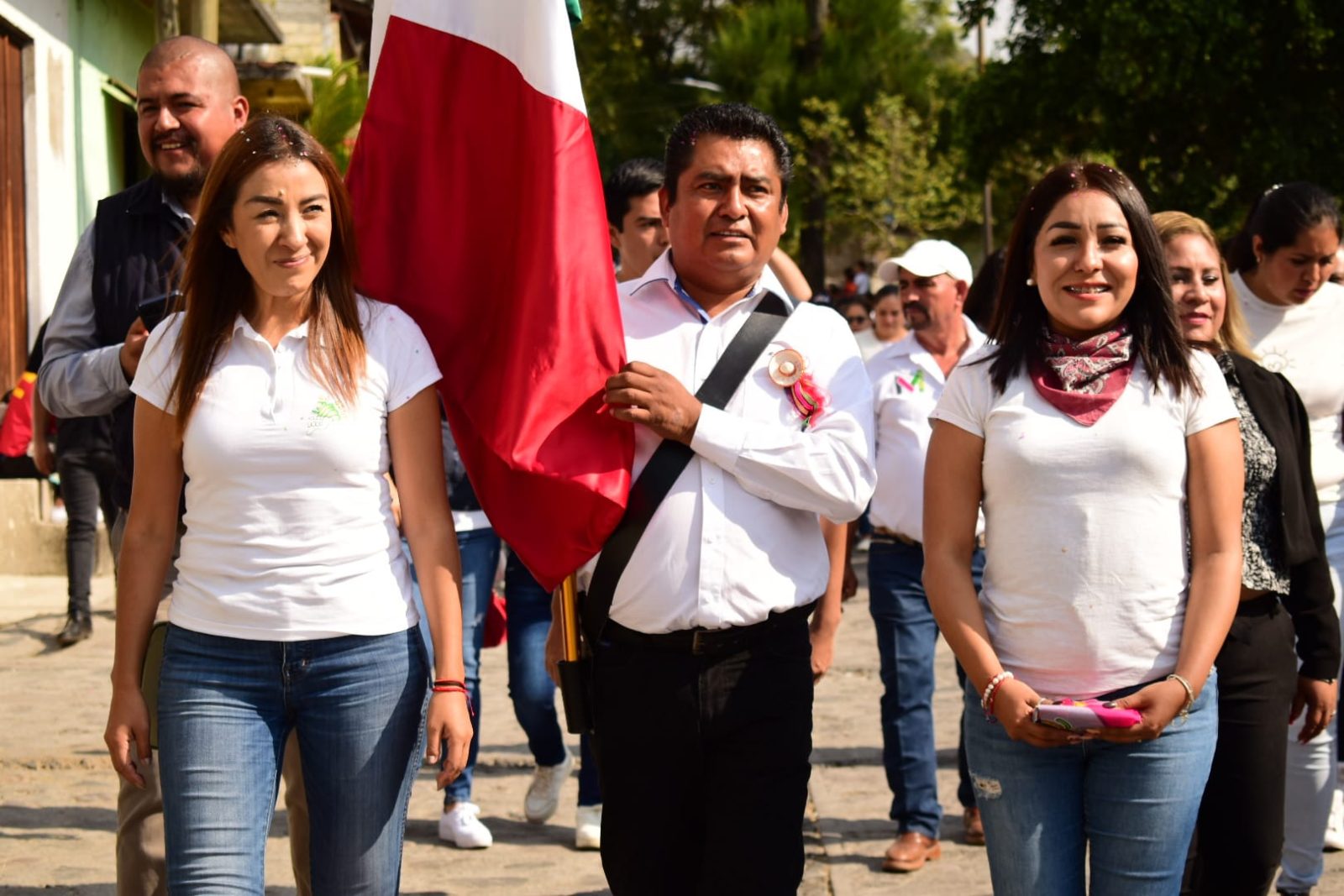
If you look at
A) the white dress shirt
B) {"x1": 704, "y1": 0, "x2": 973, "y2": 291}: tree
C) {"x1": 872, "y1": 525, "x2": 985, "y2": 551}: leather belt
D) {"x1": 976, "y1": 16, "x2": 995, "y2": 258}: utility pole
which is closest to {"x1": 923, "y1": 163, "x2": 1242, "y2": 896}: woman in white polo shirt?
the white dress shirt

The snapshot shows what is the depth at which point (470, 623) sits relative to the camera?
626cm

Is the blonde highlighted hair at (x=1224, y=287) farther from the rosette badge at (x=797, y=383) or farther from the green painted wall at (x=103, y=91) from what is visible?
the green painted wall at (x=103, y=91)

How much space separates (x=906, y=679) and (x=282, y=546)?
3.29 metres

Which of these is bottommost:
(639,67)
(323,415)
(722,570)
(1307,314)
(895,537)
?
(895,537)

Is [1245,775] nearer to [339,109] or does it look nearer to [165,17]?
[165,17]

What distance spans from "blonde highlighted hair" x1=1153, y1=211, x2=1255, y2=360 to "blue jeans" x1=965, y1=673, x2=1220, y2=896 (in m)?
1.21

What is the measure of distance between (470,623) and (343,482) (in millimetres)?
2815

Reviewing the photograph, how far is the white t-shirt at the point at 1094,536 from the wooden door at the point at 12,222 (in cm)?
1055

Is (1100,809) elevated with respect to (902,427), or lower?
lower

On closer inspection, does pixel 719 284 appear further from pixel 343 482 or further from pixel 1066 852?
pixel 1066 852

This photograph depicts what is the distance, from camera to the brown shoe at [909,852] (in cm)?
597

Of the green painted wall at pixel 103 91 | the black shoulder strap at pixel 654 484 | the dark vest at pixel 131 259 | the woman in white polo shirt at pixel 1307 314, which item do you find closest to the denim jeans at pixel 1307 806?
the woman in white polo shirt at pixel 1307 314

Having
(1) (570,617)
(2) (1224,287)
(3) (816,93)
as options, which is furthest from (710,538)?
(3) (816,93)

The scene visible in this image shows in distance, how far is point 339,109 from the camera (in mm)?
15219
